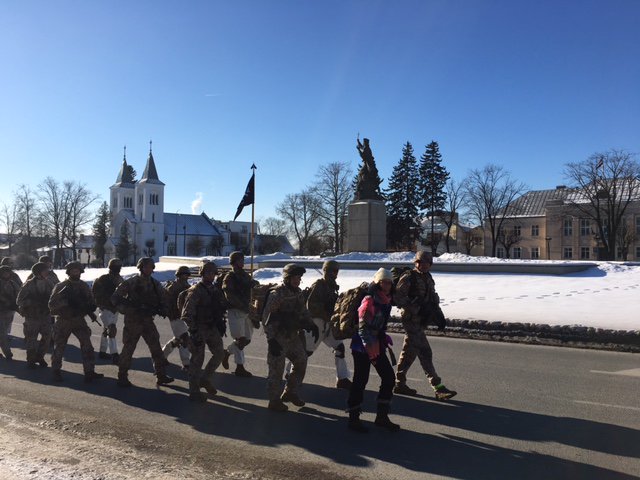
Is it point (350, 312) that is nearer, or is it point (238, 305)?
point (350, 312)

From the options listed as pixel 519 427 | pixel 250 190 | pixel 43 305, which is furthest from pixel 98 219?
pixel 519 427

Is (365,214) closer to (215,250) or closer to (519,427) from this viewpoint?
(519,427)

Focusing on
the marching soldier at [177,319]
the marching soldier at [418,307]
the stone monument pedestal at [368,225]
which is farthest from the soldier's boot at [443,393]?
the stone monument pedestal at [368,225]

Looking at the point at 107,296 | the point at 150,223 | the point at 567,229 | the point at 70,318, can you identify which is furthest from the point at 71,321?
the point at 150,223

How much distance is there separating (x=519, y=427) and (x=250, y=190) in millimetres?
14116

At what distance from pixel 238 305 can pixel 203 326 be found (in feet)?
4.25

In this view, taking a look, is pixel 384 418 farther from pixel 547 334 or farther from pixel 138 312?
pixel 547 334

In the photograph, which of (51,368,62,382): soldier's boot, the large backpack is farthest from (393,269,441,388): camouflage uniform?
(51,368,62,382): soldier's boot

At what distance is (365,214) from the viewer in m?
35.2

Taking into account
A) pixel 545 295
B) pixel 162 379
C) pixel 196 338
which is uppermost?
pixel 196 338

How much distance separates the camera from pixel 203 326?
7.29 m

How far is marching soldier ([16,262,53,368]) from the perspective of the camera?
9.63 metres

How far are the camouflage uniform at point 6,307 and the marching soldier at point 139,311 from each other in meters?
3.63

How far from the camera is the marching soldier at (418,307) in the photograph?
703 centimetres
